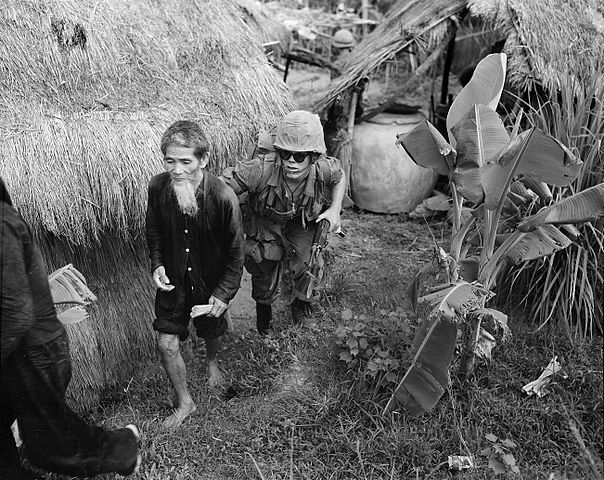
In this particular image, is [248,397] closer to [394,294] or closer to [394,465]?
[394,465]

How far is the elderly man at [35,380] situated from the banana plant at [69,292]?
0.40 meters

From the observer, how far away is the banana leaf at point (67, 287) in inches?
130

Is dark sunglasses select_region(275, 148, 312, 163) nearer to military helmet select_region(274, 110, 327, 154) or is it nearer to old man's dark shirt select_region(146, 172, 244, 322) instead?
military helmet select_region(274, 110, 327, 154)

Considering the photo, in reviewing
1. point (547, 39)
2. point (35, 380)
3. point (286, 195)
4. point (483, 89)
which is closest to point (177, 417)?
point (35, 380)

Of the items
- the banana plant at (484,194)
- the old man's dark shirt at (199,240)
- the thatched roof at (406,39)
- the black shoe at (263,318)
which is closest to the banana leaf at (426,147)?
the banana plant at (484,194)

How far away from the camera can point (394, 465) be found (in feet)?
11.9

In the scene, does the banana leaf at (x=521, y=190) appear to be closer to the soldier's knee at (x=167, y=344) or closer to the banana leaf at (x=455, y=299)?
the banana leaf at (x=455, y=299)

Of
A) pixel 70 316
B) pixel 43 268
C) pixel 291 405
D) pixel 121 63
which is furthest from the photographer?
pixel 121 63

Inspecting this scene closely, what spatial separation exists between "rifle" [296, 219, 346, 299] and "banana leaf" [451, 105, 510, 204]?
0.95 meters

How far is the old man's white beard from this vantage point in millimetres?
3385

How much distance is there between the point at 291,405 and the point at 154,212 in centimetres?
145

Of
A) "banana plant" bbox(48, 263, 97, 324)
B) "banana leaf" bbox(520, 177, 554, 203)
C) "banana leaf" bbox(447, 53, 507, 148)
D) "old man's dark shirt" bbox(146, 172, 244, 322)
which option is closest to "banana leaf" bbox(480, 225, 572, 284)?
"banana leaf" bbox(520, 177, 554, 203)

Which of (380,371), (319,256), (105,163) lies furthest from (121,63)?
(380,371)

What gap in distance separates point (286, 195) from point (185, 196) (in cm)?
82
